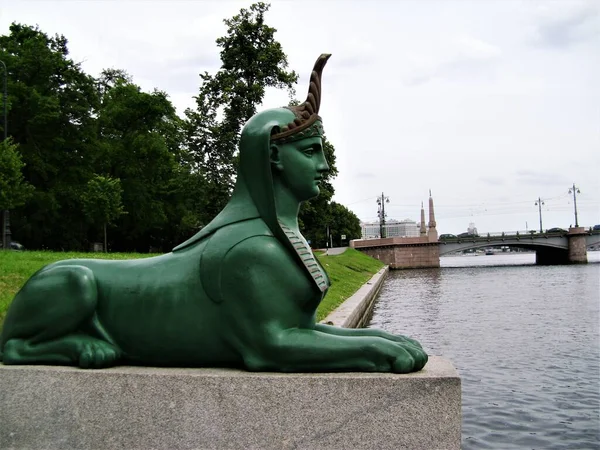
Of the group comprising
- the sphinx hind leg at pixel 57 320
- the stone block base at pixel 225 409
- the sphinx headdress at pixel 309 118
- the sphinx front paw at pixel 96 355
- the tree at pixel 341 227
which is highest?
the tree at pixel 341 227

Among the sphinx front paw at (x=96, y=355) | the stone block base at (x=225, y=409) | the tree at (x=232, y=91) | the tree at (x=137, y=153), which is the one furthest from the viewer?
the tree at (x=137, y=153)

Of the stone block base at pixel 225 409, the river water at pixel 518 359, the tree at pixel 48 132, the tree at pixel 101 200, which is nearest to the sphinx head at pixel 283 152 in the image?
the stone block base at pixel 225 409

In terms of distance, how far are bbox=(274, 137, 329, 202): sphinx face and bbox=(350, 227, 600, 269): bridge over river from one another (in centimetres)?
5766

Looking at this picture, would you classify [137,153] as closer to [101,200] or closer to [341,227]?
[101,200]

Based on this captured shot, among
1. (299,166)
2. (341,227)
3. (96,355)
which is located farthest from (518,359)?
(341,227)

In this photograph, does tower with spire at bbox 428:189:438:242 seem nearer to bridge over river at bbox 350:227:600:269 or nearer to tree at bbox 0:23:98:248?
bridge over river at bbox 350:227:600:269

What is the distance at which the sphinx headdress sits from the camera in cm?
376

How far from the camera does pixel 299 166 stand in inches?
149

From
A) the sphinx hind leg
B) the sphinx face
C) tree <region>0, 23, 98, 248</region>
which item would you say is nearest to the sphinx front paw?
the sphinx hind leg

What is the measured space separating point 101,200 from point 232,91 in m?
8.12

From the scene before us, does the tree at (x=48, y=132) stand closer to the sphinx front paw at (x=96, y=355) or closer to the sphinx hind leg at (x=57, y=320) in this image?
the sphinx hind leg at (x=57, y=320)

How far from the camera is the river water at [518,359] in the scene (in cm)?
674

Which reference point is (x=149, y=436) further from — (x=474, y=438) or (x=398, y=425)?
(x=474, y=438)

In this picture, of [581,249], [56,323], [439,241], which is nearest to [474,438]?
[56,323]
